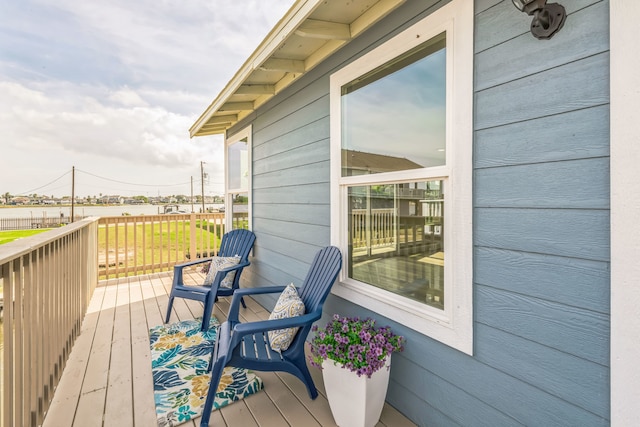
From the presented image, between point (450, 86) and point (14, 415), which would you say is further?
point (450, 86)

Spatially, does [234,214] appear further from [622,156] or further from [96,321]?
[622,156]

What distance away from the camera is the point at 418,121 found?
1.70 m

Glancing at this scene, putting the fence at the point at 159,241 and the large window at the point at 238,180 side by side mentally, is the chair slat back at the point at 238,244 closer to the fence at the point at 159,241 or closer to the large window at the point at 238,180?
the large window at the point at 238,180

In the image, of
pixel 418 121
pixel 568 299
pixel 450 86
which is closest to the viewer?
pixel 568 299

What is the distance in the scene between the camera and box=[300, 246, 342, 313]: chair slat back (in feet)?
6.92

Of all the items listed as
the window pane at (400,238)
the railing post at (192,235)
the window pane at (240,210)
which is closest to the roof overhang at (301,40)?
the window pane at (400,238)

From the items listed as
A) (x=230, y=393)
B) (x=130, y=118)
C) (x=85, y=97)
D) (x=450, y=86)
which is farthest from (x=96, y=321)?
(x=130, y=118)

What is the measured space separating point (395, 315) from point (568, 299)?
0.89 meters

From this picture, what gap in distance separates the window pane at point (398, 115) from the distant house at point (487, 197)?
0.03 feet

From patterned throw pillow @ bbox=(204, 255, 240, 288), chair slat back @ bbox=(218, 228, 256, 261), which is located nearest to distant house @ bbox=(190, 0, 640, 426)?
patterned throw pillow @ bbox=(204, 255, 240, 288)

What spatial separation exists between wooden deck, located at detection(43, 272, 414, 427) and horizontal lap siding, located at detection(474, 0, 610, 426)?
2.91 ft

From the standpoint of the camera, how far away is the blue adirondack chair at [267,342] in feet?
5.65

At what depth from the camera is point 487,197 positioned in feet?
4.47

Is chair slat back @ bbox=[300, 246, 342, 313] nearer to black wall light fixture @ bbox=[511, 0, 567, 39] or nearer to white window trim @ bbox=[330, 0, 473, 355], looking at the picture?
white window trim @ bbox=[330, 0, 473, 355]
